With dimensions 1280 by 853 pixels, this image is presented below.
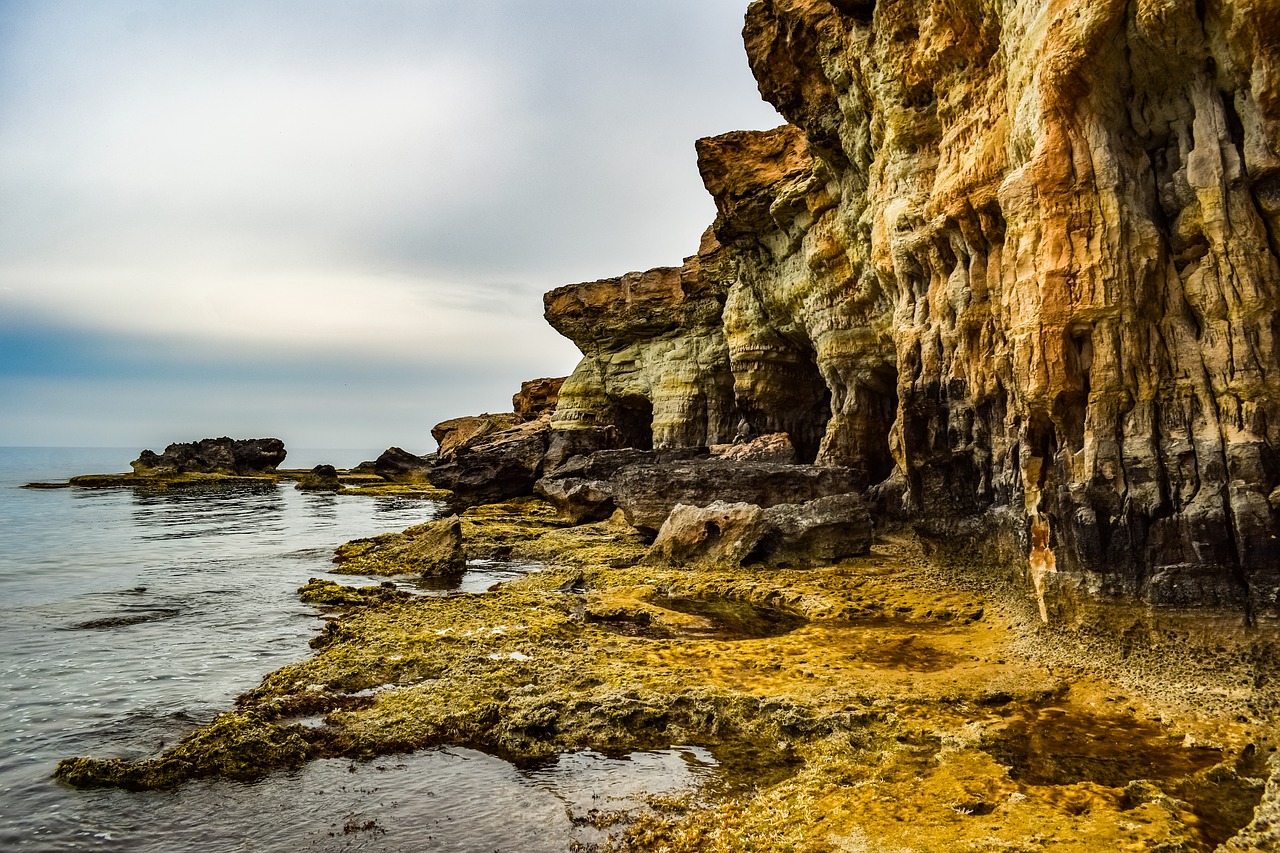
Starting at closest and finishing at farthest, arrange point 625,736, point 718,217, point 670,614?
point 625,736, point 670,614, point 718,217

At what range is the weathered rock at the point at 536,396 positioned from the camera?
222 feet

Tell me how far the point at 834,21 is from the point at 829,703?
55.6ft

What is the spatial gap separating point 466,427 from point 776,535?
5795 centimetres

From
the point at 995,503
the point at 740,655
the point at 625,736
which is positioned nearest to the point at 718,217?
the point at 995,503

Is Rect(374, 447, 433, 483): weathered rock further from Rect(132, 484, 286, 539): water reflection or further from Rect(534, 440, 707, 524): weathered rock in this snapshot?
Rect(534, 440, 707, 524): weathered rock

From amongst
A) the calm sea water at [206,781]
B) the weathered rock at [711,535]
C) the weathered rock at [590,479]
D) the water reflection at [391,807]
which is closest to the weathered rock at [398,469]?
the weathered rock at [590,479]

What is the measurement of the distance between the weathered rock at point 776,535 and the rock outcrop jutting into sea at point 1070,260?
1.49 m

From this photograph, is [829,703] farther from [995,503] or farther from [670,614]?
[995,503]

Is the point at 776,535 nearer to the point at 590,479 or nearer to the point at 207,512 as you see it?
the point at 590,479

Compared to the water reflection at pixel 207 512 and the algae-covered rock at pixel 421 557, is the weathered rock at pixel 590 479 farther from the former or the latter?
the water reflection at pixel 207 512

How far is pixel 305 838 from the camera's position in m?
5.87

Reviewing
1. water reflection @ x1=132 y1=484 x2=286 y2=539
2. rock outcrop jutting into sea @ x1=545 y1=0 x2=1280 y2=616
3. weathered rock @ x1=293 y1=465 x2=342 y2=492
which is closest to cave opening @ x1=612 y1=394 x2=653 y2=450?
water reflection @ x1=132 y1=484 x2=286 y2=539

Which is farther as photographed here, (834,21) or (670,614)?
(834,21)

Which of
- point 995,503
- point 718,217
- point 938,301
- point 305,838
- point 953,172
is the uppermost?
point 718,217
